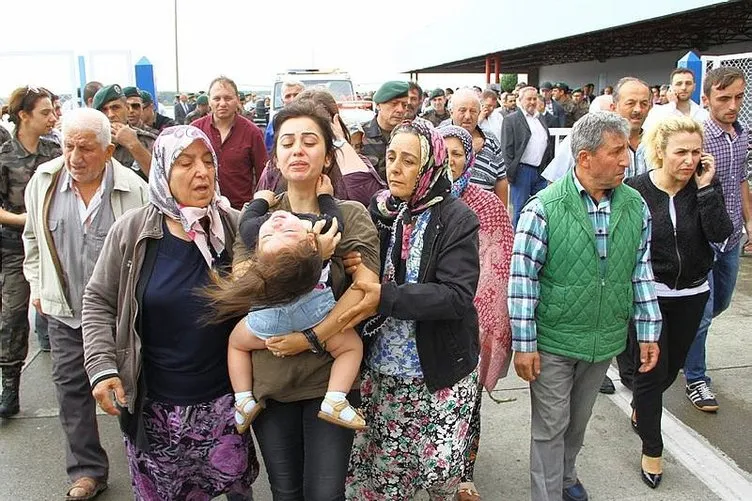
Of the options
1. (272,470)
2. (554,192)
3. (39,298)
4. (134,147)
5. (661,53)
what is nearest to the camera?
(272,470)

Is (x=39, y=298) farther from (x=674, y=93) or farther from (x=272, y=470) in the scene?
(x=674, y=93)

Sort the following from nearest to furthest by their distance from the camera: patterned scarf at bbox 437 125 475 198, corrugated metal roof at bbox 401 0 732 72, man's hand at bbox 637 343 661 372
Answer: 1. man's hand at bbox 637 343 661 372
2. patterned scarf at bbox 437 125 475 198
3. corrugated metal roof at bbox 401 0 732 72

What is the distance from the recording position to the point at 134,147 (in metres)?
3.97

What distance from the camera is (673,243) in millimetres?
3246

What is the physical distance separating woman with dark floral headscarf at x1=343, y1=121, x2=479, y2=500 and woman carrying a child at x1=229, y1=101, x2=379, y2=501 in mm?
189

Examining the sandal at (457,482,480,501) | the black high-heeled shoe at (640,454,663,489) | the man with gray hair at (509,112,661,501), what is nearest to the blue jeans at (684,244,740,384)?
the black high-heeled shoe at (640,454,663,489)

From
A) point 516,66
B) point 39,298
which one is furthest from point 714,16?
point 516,66

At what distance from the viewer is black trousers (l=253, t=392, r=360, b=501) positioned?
221 centimetres

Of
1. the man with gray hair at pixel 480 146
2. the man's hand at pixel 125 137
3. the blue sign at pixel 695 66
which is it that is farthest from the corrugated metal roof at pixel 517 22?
the man's hand at pixel 125 137

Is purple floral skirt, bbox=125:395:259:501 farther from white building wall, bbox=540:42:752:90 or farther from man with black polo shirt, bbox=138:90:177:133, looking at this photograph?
white building wall, bbox=540:42:752:90

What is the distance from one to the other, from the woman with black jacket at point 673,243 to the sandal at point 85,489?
2.73m

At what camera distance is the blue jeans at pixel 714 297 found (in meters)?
4.13

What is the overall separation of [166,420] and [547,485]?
1609mm

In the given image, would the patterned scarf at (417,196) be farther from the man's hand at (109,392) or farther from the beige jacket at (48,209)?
the beige jacket at (48,209)
